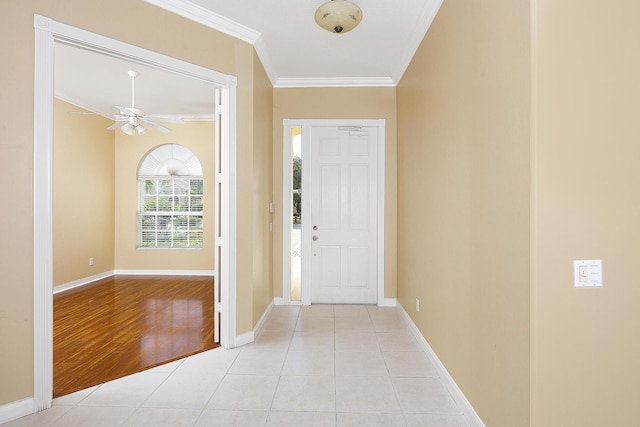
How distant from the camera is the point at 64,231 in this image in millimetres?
5051

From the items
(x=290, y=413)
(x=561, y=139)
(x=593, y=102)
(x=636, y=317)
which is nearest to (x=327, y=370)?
(x=290, y=413)

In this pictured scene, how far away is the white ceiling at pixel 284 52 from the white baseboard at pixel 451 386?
2685 millimetres

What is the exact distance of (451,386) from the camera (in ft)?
7.11

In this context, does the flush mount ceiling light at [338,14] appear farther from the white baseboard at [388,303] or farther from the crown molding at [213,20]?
the white baseboard at [388,303]

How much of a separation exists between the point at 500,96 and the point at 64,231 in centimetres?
600

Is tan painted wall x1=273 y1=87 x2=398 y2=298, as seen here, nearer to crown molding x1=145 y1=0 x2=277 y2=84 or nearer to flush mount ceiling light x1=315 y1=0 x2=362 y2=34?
crown molding x1=145 y1=0 x2=277 y2=84

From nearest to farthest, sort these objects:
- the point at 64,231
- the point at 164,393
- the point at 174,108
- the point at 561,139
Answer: the point at 561,139, the point at 164,393, the point at 64,231, the point at 174,108

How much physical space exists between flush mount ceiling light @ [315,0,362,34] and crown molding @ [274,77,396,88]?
1.70m

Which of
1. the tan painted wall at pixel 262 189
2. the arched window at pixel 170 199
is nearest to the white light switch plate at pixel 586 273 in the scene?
the tan painted wall at pixel 262 189

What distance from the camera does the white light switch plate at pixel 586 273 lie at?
4.28 feet

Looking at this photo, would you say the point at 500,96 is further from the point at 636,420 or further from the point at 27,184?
the point at 27,184

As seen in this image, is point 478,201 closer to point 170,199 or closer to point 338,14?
point 338,14

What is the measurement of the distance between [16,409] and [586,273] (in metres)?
3.02

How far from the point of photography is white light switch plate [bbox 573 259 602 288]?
1304mm
